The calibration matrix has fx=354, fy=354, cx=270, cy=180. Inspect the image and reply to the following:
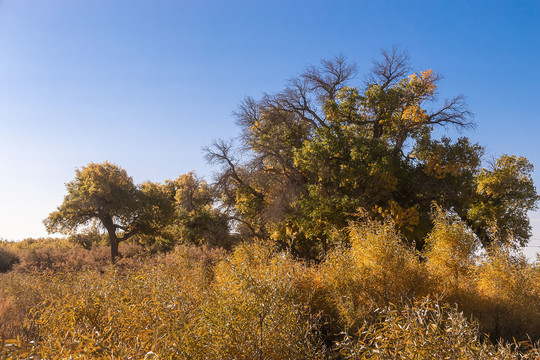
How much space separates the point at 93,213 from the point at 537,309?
86.8 ft

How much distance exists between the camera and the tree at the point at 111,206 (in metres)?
25.6

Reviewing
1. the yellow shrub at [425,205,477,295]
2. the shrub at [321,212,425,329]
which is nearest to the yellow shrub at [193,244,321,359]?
the shrub at [321,212,425,329]

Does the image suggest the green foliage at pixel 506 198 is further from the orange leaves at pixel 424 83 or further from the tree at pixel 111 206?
the tree at pixel 111 206

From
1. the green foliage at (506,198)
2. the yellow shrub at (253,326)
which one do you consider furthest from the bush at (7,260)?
the green foliage at (506,198)

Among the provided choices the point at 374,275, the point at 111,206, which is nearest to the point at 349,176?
the point at 374,275

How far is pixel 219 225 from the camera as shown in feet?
89.4

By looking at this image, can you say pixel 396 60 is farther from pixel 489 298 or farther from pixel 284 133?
pixel 489 298

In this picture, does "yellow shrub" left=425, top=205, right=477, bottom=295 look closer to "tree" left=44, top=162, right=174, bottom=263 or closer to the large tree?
the large tree

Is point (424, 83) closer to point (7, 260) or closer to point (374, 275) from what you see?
point (374, 275)

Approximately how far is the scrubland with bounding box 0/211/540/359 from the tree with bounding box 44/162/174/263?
566 inches

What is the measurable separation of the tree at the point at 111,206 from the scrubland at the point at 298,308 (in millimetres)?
14376

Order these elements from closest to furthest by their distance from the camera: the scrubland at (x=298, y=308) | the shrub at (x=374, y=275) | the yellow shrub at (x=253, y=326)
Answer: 1. the scrubland at (x=298, y=308)
2. the yellow shrub at (x=253, y=326)
3. the shrub at (x=374, y=275)

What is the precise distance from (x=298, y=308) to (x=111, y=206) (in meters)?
23.2

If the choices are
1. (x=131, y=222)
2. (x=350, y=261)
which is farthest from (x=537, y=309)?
(x=131, y=222)
